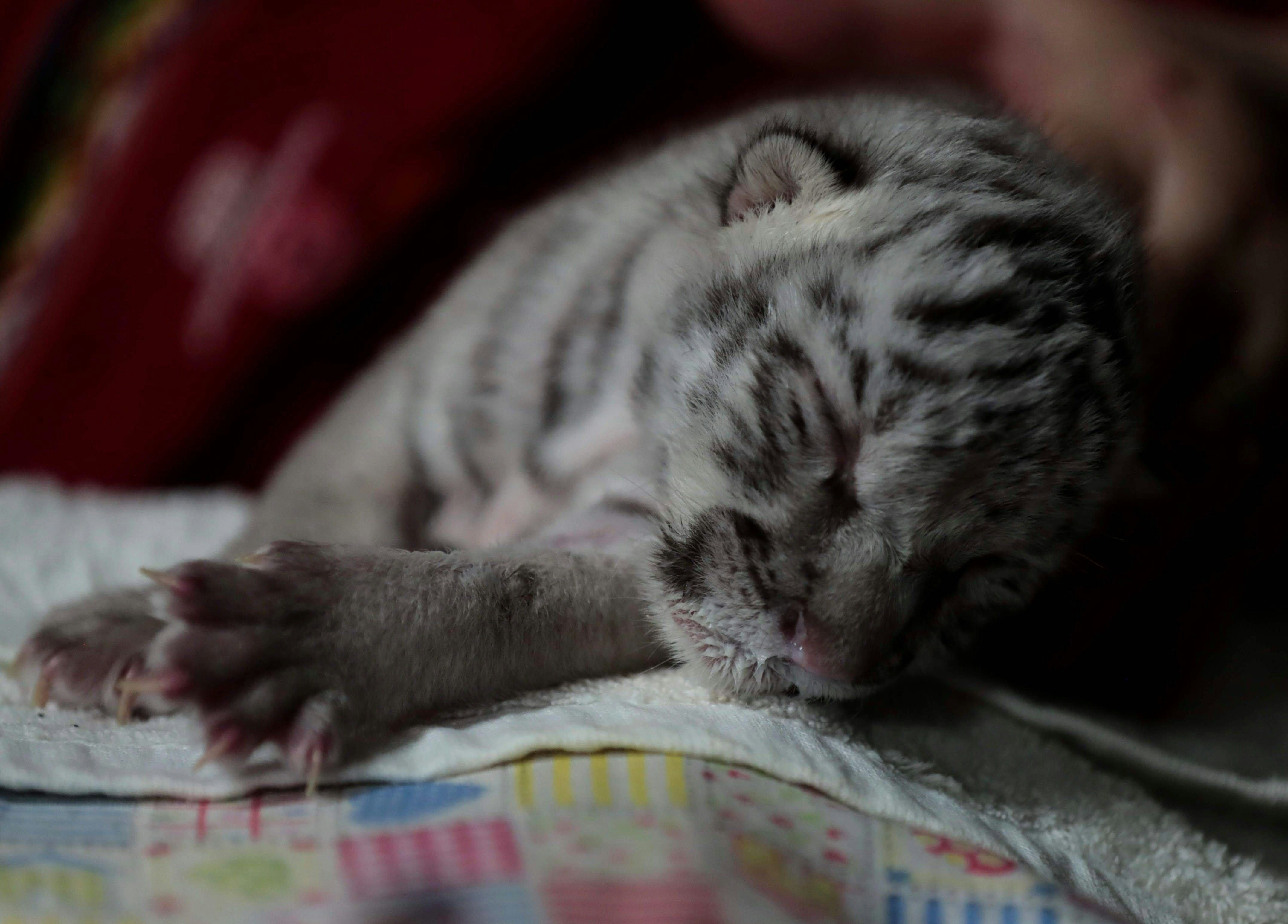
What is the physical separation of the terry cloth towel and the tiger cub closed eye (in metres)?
0.04

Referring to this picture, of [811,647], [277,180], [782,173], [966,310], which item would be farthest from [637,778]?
[277,180]

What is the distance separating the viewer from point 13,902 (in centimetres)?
67

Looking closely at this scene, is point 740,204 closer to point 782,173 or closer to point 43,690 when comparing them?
point 782,173

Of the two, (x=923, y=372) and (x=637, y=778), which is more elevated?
(x=923, y=372)

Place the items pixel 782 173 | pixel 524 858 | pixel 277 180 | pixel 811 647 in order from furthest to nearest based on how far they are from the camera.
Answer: pixel 277 180 < pixel 782 173 < pixel 811 647 < pixel 524 858

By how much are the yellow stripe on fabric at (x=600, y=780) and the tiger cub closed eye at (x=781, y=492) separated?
0.18 metres

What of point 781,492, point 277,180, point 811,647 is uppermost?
point 277,180

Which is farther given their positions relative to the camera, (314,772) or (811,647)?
(811,647)

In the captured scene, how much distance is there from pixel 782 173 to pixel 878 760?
62cm

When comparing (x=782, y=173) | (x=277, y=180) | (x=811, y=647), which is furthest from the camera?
(x=277, y=180)

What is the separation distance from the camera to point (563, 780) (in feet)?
2.70

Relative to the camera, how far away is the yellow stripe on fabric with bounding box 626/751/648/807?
802 mm

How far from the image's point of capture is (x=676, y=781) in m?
0.82

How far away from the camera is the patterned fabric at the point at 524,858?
708 mm
